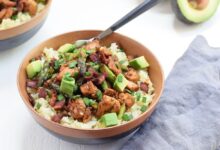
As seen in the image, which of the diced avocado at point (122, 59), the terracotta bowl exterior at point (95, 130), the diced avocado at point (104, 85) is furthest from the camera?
the diced avocado at point (122, 59)

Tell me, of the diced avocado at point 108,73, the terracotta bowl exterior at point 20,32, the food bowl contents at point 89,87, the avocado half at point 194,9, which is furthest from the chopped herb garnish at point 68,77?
the avocado half at point 194,9

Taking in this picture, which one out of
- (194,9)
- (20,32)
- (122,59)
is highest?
(20,32)

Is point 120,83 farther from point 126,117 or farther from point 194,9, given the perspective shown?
point 194,9

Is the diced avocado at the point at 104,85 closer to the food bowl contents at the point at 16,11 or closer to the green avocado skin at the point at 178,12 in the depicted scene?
the food bowl contents at the point at 16,11

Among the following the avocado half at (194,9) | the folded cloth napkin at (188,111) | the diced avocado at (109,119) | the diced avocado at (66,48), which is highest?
the diced avocado at (66,48)

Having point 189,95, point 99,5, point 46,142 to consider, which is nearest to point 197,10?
point 99,5

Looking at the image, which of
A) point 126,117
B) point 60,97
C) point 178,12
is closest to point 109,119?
point 126,117
